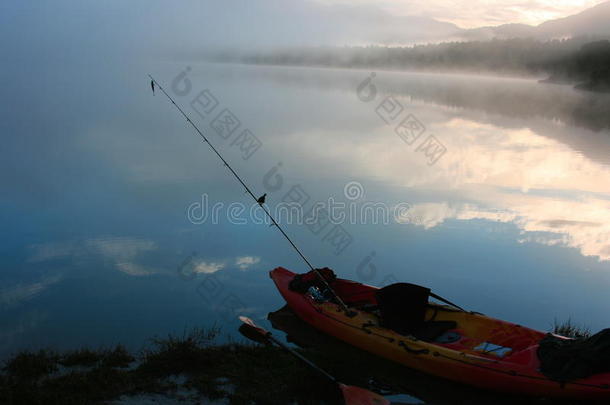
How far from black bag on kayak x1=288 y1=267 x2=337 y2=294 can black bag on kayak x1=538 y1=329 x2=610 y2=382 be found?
11.8ft

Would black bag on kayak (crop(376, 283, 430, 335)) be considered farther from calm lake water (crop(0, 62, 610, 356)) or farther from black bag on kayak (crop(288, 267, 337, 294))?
calm lake water (crop(0, 62, 610, 356))

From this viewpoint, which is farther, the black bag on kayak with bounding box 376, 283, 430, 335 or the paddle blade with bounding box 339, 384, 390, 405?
the black bag on kayak with bounding box 376, 283, 430, 335

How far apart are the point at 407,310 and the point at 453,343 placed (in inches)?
30.7

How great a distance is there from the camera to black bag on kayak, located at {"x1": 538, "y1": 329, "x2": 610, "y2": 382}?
19.3 feet

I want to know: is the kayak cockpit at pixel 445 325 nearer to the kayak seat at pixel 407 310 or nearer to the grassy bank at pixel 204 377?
the kayak seat at pixel 407 310

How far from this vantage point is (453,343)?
296 inches

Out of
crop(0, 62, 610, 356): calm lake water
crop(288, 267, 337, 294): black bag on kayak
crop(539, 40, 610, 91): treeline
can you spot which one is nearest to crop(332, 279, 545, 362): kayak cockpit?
crop(288, 267, 337, 294): black bag on kayak

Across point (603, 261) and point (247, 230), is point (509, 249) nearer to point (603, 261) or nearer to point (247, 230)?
point (603, 261)

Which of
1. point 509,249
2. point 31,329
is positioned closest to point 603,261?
point 509,249

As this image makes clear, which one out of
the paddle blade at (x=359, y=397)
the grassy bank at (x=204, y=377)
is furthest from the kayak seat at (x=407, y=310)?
the paddle blade at (x=359, y=397)

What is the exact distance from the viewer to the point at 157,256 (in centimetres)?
1035

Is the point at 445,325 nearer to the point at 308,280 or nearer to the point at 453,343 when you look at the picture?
the point at 453,343

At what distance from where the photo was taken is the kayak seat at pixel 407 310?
7.58m

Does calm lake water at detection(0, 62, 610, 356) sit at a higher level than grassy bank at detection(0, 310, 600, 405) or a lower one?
higher
